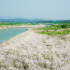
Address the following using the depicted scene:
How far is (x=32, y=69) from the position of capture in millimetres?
8117

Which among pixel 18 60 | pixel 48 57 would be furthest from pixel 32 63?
pixel 48 57

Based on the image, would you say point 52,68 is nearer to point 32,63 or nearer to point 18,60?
point 32,63

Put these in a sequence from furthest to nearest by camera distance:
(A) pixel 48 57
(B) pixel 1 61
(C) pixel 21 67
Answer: (A) pixel 48 57 < (B) pixel 1 61 < (C) pixel 21 67

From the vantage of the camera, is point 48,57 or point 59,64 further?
point 48,57

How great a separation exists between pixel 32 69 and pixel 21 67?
3.01 feet

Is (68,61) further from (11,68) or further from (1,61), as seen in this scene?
(1,61)

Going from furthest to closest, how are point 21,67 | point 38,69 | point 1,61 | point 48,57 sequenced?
point 48,57 → point 1,61 → point 21,67 → point 38,69

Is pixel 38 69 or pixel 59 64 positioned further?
pixel 59 64

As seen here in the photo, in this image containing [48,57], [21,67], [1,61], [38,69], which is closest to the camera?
[38,69]

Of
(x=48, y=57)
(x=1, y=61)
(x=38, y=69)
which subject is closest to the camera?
(x=38, y=69)

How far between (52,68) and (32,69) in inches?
48.7

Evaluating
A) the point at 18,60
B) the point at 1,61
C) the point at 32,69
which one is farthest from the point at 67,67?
the point at 1,61

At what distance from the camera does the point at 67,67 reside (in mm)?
8289

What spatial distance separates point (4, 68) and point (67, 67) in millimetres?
3779
